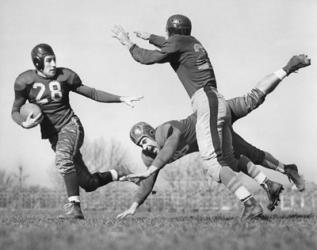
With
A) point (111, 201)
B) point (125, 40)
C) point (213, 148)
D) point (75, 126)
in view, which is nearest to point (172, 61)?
point (125, 40)

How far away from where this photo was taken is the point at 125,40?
250 inches

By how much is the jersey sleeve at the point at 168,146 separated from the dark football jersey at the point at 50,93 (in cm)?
151

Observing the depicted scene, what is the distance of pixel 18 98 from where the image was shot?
693cm

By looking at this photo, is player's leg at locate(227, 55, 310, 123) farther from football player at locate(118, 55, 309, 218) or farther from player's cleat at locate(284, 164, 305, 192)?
player's cleat at locate(284, 164, 305, 192)

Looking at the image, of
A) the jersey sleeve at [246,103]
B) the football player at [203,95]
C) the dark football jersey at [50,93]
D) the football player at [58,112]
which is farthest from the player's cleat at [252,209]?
the dark football jersey at [50,93]

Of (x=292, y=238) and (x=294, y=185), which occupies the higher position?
(x=292, y=238)

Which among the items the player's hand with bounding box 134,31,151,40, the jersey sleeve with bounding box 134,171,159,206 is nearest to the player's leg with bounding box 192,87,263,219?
the jersey sleeve with bounding box 134,171,159,206

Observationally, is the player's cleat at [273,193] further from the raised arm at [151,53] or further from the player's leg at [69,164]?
the player's leg at [69,164]

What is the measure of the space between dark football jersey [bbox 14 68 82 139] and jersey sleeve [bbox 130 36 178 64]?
4.28ft

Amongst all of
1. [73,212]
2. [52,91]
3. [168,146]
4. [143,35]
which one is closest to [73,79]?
[52,91]

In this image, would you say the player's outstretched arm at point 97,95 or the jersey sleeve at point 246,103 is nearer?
the jersey sleeve at point 246,103

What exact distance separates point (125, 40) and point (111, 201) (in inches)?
1410

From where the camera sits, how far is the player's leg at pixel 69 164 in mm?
6801

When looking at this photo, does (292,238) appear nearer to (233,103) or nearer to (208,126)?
(208,126)
